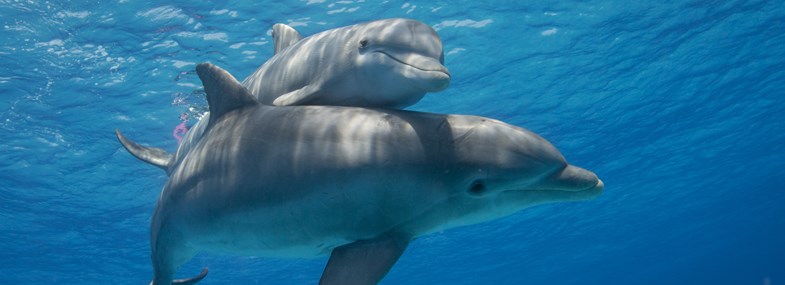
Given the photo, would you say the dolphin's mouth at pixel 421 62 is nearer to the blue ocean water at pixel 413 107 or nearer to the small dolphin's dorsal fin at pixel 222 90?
the small dolphin's dorsal fin at pixel 222 90

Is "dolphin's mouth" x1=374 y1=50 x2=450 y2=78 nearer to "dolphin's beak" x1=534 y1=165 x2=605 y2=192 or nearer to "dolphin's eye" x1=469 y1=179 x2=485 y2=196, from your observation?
"dolphin's eye" x1=469 y1=179 x2=485 y2=196

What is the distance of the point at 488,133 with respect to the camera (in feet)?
11.6

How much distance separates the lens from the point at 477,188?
3432 mm

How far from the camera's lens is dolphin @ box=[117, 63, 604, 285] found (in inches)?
131

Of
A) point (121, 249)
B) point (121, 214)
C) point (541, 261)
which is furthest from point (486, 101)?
point (541, 261)

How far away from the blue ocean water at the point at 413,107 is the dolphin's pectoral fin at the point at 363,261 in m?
8.62

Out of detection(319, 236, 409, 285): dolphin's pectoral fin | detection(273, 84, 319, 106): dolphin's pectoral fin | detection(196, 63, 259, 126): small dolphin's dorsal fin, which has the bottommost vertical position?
detection(319, 236, 409, 285): dolphin's pectoral fin

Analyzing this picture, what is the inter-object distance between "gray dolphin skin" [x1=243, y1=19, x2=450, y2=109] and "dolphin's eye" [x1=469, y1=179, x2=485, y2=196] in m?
0.66

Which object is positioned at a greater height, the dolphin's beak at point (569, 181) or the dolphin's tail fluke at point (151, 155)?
the dolphin's tail fluke at point (151, 155)

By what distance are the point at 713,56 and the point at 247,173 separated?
19.0 m

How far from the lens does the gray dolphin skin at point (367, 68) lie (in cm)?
351

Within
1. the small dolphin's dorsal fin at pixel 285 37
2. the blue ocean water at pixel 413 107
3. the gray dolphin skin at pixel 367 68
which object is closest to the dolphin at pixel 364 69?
the gray dolphin skin at pixel 367 68

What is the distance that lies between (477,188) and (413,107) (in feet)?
41.0

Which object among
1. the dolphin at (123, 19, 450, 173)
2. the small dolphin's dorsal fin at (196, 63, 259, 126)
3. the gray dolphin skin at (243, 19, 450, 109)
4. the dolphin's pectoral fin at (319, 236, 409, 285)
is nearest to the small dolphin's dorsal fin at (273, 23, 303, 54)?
the dolphin at (123, 19, 450, 173)
